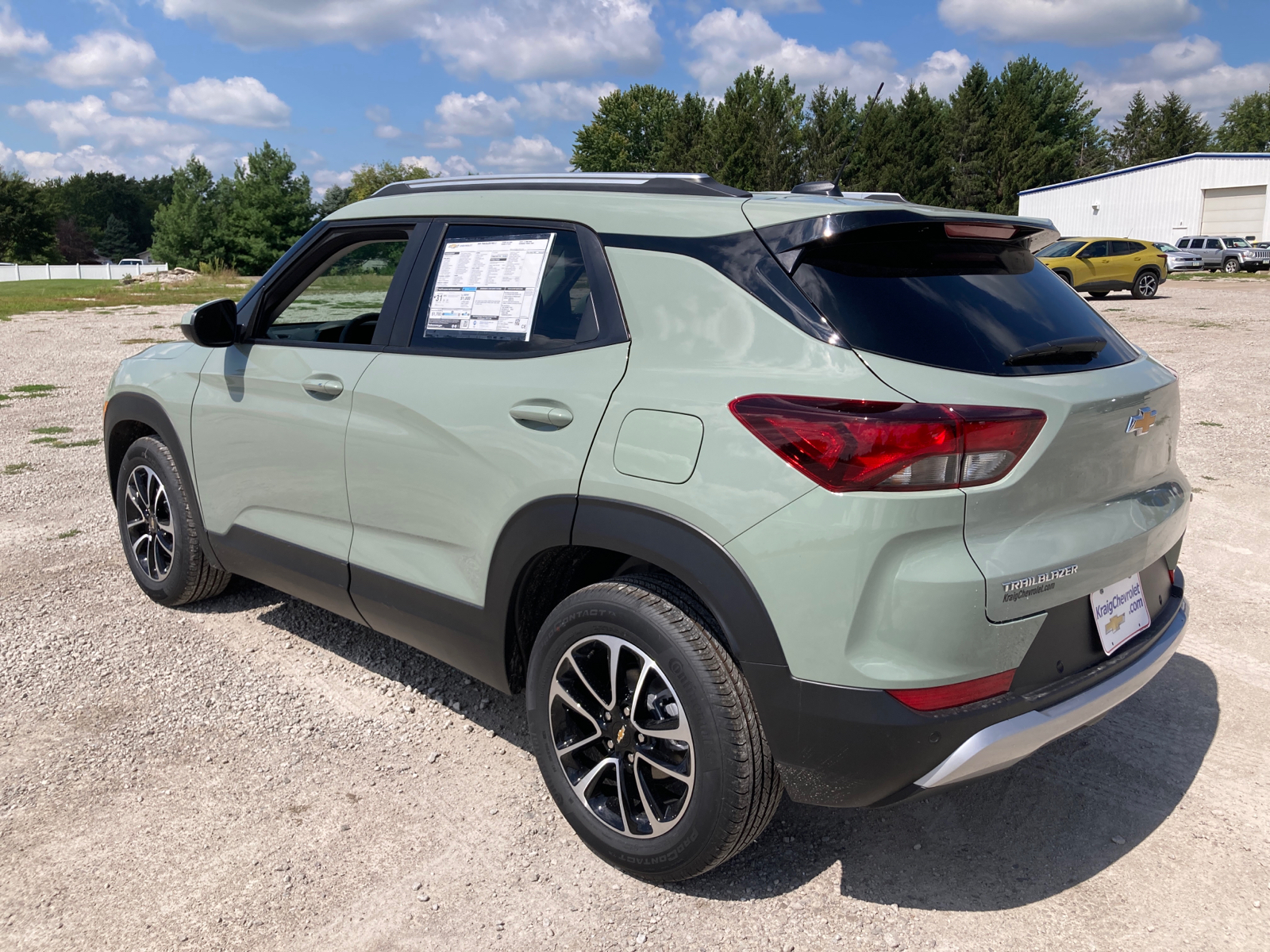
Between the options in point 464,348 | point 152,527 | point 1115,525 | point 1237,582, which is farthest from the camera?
point 1237,582

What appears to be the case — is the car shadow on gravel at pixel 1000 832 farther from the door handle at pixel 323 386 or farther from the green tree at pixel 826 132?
the green tree at pixel 826 132

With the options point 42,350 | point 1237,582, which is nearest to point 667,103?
point 42,350

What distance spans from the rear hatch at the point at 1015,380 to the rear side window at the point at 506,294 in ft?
2.16

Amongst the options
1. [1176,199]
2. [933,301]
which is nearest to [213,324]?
[933,301]

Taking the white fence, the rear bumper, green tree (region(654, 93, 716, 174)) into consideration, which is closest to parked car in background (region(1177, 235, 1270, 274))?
green tree (region(654, 93, 716, 174))

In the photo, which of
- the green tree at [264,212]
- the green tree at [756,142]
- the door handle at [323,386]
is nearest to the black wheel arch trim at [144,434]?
the door handle at [323,386]

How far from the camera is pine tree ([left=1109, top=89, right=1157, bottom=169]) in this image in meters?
→ 85.1

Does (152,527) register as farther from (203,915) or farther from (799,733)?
(799,733)

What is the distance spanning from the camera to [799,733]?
2.31 m

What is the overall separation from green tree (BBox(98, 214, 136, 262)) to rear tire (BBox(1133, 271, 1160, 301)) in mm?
140478

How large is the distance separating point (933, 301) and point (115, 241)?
517 feet

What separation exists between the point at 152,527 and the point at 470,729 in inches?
81.1

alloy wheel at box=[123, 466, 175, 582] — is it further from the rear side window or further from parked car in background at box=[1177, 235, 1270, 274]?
parked car in background at box=[1177, 235, 1270, 274]

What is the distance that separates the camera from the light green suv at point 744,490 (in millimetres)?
2215
